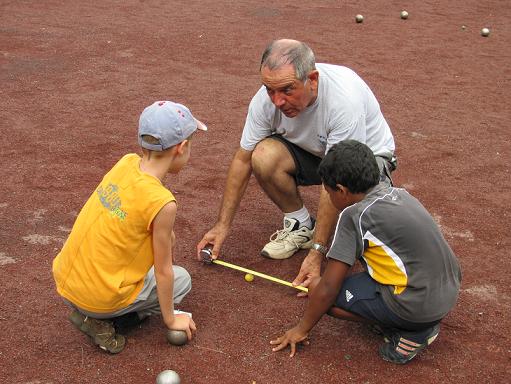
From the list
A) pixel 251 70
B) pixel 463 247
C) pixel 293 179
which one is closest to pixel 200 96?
pixel 251 70

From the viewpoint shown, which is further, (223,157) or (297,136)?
(223,157)

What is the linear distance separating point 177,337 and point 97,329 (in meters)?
0.46

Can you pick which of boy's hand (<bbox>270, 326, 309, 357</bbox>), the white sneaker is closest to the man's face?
the white sneaker

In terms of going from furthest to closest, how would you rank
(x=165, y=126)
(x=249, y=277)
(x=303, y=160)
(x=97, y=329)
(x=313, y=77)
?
(x=303, y=160) → (x=249, y=277) → (x=313, y=77) → (x=97, y=329) → (x=165, y=126)

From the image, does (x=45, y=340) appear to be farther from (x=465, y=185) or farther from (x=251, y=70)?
(x=251, y=70)

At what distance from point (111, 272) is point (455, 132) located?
16.7ft

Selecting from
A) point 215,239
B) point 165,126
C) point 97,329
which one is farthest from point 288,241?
point 165,126

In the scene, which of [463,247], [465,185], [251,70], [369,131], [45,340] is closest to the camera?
[45,340]

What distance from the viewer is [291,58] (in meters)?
4.09

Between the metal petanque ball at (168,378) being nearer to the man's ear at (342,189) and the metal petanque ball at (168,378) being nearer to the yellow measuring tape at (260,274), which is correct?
the yellow measuring tape at (260,274)

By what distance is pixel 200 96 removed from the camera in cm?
826

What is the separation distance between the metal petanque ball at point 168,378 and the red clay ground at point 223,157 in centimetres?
14

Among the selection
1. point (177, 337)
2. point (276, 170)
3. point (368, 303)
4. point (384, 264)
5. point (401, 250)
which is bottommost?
point (177, 337)

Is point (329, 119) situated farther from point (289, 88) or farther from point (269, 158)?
point (269, 158)
